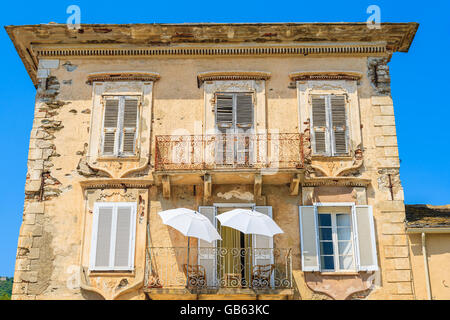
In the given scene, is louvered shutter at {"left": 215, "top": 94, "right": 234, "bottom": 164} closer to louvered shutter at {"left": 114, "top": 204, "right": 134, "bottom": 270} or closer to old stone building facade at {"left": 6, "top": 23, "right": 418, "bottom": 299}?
old stone building facade at {"left": 6, "top": 23, "right": 418, "bottom": 299}

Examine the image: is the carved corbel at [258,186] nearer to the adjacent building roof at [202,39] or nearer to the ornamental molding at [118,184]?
the ornamental molding at [118,184]

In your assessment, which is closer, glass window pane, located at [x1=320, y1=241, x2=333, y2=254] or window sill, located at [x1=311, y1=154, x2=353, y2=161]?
glass window pane, located at [x1=320, y1=241, x2=333, y2=254]

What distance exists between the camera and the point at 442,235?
45.3ft

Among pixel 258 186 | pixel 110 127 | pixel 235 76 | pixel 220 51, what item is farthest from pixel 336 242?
pixel 110 127

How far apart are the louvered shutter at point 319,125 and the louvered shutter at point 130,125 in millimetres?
4136

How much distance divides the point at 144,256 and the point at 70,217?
75.1 inches

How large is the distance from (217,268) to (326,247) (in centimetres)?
242

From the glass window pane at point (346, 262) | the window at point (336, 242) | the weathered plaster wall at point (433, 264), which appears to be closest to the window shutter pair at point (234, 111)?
the window at point (336, 242)

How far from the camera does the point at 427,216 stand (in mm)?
14398

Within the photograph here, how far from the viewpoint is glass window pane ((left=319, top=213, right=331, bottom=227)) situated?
46.0ft

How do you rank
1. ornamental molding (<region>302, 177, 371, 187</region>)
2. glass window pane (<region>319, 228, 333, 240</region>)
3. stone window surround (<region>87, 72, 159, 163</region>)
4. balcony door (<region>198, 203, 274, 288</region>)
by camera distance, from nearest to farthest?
balcony door (<region>198, 203, 274, 288</region>) < glass window pane (<region>319, 228, 333, 240</region>) < ornamental molding (<region>302, 177, 371, 187</region>) < stone window surround (<region>87, 72, 159, 163</region>)

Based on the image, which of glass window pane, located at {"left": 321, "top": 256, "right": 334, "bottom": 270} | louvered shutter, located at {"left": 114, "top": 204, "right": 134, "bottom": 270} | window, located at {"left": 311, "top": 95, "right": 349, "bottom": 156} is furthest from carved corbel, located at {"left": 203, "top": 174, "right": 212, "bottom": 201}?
glass window pane, located at {"left": 321, "top": 256, "right": 334, "bottom": 270}

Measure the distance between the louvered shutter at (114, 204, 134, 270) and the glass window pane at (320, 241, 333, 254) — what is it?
13.5 feet

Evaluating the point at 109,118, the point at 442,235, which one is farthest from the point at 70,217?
the point at 442,235
